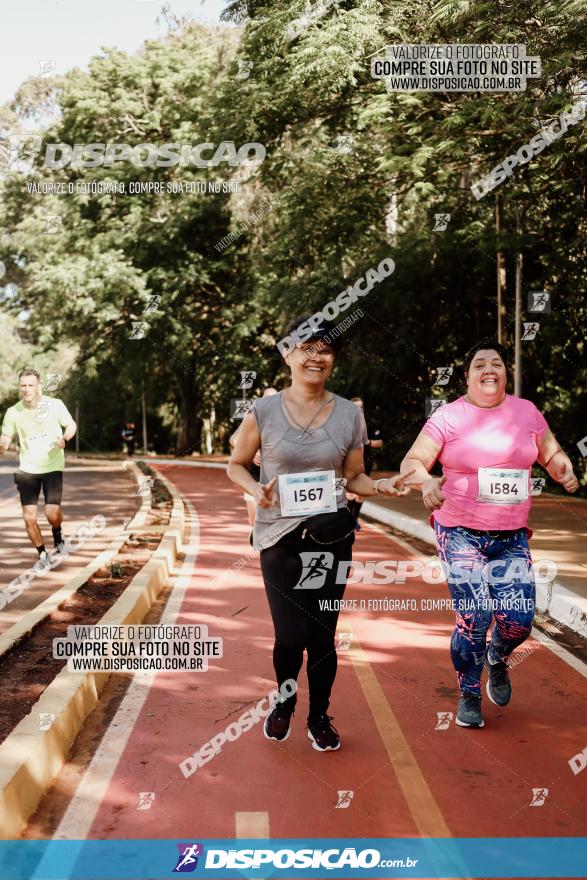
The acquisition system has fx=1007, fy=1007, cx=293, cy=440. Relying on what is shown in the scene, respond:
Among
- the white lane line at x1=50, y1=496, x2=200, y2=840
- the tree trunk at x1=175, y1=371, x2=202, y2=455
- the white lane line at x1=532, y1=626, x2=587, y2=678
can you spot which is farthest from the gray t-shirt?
the tree trunk at x1=175, y1=371, x2=202, y2=455

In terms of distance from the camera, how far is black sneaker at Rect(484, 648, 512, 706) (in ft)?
19.2

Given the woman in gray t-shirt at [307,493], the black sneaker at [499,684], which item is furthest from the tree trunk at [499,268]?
the woman in gray t-shirt at [307,493]

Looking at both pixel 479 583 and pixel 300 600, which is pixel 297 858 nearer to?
pixel 300 600

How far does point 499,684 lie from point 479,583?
0.96 m

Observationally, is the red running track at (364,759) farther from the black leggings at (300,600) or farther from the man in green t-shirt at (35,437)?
the man in green t-shirt at (35,437)

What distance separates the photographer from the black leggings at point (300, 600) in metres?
4.84

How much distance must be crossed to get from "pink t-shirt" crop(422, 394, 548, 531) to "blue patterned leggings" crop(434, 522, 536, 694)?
0.26 feet

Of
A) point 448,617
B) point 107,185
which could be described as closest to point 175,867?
point 448,617

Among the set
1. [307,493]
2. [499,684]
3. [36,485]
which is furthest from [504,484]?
[36,485]

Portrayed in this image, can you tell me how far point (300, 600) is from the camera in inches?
192

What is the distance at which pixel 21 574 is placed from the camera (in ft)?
34.8

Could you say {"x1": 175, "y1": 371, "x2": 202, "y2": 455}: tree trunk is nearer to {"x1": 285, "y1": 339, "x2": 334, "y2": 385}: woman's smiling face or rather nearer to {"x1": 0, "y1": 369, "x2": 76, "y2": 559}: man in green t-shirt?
{"x1": 0, "y1": 369, "x2": 76, "y2": 559}: man in green t-shirt

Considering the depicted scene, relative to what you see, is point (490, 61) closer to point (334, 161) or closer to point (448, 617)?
point (334, 161)

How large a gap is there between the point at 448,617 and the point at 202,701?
3.21 m
